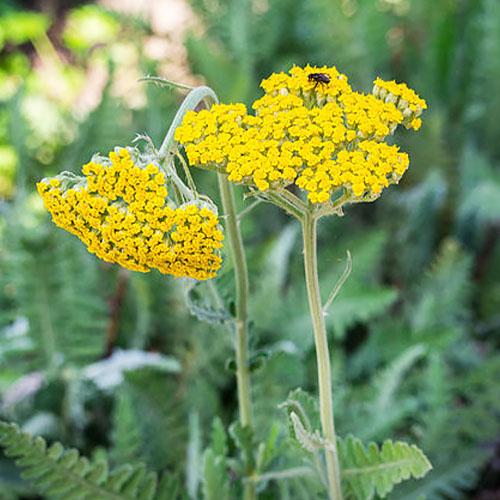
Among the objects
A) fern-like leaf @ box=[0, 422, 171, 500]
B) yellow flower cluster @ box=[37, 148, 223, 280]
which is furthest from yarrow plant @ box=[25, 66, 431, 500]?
fern-like leaf @ box=[0, 422, 171, 500]

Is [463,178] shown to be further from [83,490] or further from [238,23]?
[83,490]

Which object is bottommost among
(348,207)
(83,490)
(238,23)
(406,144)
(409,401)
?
(83,490)

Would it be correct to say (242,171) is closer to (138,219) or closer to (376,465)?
(138,219)

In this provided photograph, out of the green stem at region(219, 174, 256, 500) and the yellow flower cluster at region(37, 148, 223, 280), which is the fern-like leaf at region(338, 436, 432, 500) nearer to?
the green stem at region(219, 174, 256, 500)

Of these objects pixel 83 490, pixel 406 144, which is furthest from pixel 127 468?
pixel 406 144

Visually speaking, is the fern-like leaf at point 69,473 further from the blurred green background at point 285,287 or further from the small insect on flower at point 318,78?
the small insect on flower at point 318,78

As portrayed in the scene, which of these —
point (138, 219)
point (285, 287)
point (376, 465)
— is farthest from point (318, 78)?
point (285, 287)

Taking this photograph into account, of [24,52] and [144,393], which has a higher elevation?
[24,52]
